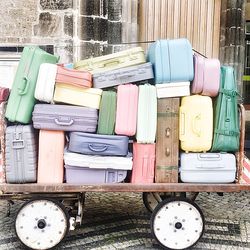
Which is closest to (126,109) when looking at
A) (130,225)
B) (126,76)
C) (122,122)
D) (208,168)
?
(122,122)

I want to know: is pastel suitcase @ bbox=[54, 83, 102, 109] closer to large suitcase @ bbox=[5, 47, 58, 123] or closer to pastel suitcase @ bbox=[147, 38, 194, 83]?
large suitcase @ bbox=[5, 47, 58, 123]

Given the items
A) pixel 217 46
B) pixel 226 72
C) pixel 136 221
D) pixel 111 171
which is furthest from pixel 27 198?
pixel 217 46

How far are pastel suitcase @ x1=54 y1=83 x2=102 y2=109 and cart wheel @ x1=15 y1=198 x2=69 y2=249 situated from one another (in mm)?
896

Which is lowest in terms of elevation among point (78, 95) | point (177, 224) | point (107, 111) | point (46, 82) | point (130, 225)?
point (130, 225)

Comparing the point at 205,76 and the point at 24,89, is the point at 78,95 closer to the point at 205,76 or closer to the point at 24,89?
the point at 24,89

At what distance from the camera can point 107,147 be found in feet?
14.4

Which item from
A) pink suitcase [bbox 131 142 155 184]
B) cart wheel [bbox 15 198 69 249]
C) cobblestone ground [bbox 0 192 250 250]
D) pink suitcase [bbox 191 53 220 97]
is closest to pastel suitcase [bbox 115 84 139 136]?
pink suitcase [bbox 131 142 155 184]

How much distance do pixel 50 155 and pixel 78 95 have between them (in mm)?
574

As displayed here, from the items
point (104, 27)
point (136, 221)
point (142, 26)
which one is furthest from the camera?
point (142, 26)

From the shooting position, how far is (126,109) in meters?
4.43

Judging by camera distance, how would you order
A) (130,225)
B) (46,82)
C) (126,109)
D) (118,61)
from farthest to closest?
1. (130,225)
2. (118,61)
3. (126,109)
4. (46,82)

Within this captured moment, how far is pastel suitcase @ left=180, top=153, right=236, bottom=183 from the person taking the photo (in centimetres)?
449

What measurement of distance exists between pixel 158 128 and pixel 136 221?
1378mm

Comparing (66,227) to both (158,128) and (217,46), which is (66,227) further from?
(217,46)
